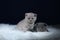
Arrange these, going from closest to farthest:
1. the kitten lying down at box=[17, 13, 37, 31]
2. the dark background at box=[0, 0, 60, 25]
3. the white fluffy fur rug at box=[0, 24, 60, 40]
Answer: the white fluffy fur rug at box=[0, 24, 60, 40] → the kitten lying down at box=[17, 13, 37, 31] → the dark background at box=[0, 0, 60, 25]

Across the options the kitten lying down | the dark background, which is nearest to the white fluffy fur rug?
the kitten lying down

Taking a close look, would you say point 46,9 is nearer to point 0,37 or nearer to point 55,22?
point 55,22

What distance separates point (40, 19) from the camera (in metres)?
4.04

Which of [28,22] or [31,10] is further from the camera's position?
[31,10]

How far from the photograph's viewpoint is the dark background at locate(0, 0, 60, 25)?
4016mm

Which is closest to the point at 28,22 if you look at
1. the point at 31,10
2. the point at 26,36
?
the point at 26,36

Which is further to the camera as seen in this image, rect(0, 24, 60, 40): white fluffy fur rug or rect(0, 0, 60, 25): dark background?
rect(0, 0, 60, 25): dark background

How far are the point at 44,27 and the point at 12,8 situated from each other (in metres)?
1.01

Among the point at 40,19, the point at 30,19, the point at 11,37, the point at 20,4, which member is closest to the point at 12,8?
the point at 20,4

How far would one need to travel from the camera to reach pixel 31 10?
4059 mm

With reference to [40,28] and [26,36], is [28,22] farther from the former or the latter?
[26,36]

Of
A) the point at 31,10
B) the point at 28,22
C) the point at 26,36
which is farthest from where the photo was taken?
the point at 31,10

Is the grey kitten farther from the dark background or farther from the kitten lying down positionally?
the dark background

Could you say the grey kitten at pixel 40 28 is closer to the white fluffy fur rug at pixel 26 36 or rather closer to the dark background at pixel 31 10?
the white fluffy fur rug at pixel 26 36
